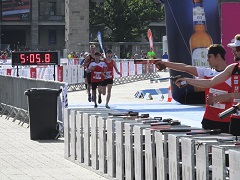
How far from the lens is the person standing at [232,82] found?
9.53 metres

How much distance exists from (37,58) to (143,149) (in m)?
19.3

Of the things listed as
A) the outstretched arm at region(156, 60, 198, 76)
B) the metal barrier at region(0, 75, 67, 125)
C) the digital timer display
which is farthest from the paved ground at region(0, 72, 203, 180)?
the digital timer display

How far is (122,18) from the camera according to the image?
93.6m

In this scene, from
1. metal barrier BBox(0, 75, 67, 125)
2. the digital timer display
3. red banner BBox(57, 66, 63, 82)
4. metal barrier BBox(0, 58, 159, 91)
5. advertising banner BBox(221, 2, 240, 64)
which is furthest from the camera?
red banner BBox(57, 66, 63, 82)

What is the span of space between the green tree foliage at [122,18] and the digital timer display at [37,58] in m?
63.4

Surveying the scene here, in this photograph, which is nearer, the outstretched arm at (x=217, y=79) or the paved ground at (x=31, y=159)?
the outstretched arm at (x=217, y=79)

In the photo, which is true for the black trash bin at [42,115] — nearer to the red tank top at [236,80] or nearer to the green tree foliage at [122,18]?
the red tank top at [236,80]

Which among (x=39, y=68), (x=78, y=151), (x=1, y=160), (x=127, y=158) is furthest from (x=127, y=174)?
(x=39, y=68)

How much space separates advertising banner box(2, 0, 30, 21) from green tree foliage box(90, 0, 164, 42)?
1467cm

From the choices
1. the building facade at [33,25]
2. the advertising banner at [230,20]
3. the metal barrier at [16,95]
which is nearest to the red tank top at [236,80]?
the metal barrier at [16,95]

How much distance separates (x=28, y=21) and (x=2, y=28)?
3.65m

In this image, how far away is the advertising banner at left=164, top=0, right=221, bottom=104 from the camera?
81.8 ft

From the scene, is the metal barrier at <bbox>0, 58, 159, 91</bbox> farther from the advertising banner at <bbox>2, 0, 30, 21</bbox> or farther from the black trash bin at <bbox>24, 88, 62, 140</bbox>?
the advertising banner at <bbox>2, 0, 30, 21</bbox>

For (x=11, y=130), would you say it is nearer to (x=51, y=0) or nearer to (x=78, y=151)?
(x=78, y=151)
